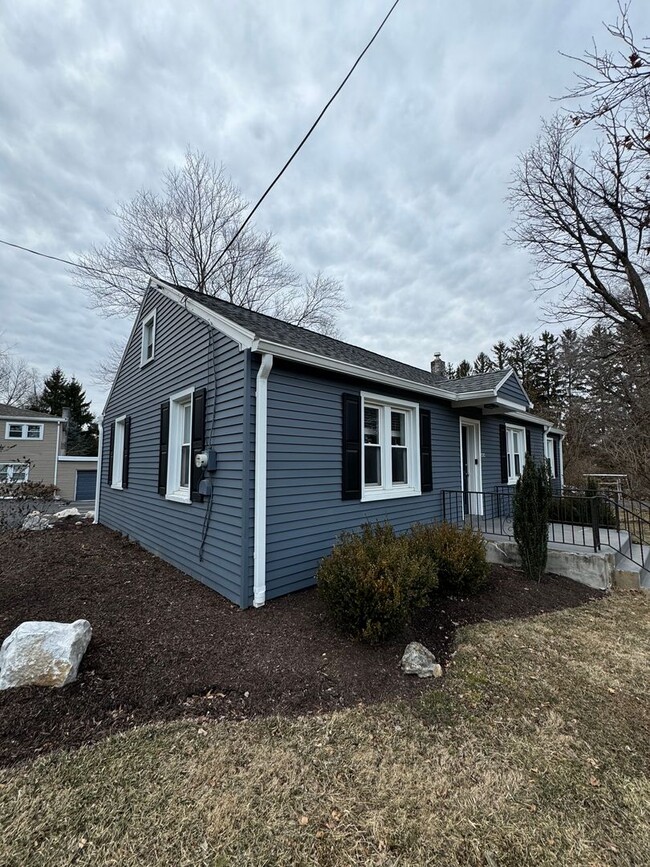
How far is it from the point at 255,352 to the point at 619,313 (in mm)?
10851

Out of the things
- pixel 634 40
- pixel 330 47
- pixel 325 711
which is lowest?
pixel 325 711

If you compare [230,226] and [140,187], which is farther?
[230,226]

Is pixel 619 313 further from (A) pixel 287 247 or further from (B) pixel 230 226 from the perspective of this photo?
(B) pixel 230 226

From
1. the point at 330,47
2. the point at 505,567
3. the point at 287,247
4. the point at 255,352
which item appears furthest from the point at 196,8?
the point at 287,247

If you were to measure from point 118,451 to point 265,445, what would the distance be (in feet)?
21.8

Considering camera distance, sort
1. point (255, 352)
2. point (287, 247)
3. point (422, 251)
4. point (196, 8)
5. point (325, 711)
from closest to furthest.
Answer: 1. point (325, 711)
2. point (255, 352)
3. point (196, 8)
4. point (422, 251)
5. point (287, 247)

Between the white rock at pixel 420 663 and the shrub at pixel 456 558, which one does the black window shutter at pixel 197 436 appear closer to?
the shrub at pixel 456 558

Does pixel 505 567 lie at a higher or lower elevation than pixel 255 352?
lower

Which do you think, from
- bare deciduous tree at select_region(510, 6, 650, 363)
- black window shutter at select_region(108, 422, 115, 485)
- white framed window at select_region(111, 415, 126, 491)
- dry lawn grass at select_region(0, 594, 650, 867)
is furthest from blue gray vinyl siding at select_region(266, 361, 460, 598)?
bare deciduous tree at select_region(510, 6, 650, 363)

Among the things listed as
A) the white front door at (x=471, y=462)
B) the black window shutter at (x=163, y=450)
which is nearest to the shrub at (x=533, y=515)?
the white front door at (x=471, y=462)

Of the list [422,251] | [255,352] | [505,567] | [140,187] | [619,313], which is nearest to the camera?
[255,352]

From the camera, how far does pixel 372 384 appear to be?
6.37m

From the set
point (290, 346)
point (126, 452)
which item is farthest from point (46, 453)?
point (290, 346)

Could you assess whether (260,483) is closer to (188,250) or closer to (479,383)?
(479,383)
